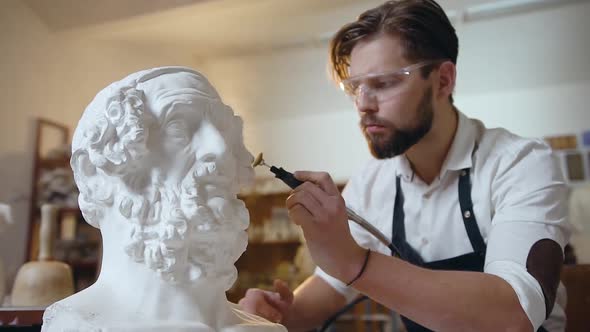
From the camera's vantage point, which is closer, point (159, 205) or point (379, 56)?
point (159, 205)

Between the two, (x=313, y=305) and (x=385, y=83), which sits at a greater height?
(x=385, y=83)

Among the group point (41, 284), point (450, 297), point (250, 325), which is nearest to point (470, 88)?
point (450, 297)

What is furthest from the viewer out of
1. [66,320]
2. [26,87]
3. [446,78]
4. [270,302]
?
[26,87]

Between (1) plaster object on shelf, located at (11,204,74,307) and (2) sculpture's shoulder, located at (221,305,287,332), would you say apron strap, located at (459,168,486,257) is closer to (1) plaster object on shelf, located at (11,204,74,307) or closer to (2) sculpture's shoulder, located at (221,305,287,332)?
(2) sculpture's shoulder, located at (221,305,287,332)

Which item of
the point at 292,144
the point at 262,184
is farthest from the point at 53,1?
the point at 292,144

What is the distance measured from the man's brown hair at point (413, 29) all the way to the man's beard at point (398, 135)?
105mm

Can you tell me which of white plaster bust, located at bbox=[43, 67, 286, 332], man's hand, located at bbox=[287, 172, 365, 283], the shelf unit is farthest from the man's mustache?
the shelf unit

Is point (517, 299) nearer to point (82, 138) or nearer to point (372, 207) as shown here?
point (372, 207)

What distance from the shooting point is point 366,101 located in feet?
4.75

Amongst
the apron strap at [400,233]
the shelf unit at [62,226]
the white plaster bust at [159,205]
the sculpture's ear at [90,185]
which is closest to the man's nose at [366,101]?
the apron strap at [400,233]

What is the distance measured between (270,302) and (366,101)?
0.58 meters

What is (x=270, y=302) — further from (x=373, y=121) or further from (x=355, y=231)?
(x=373, y=121)

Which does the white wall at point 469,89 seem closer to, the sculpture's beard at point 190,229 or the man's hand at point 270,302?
the man's hand at point 270,302

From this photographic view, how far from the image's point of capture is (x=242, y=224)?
84 centimetres
